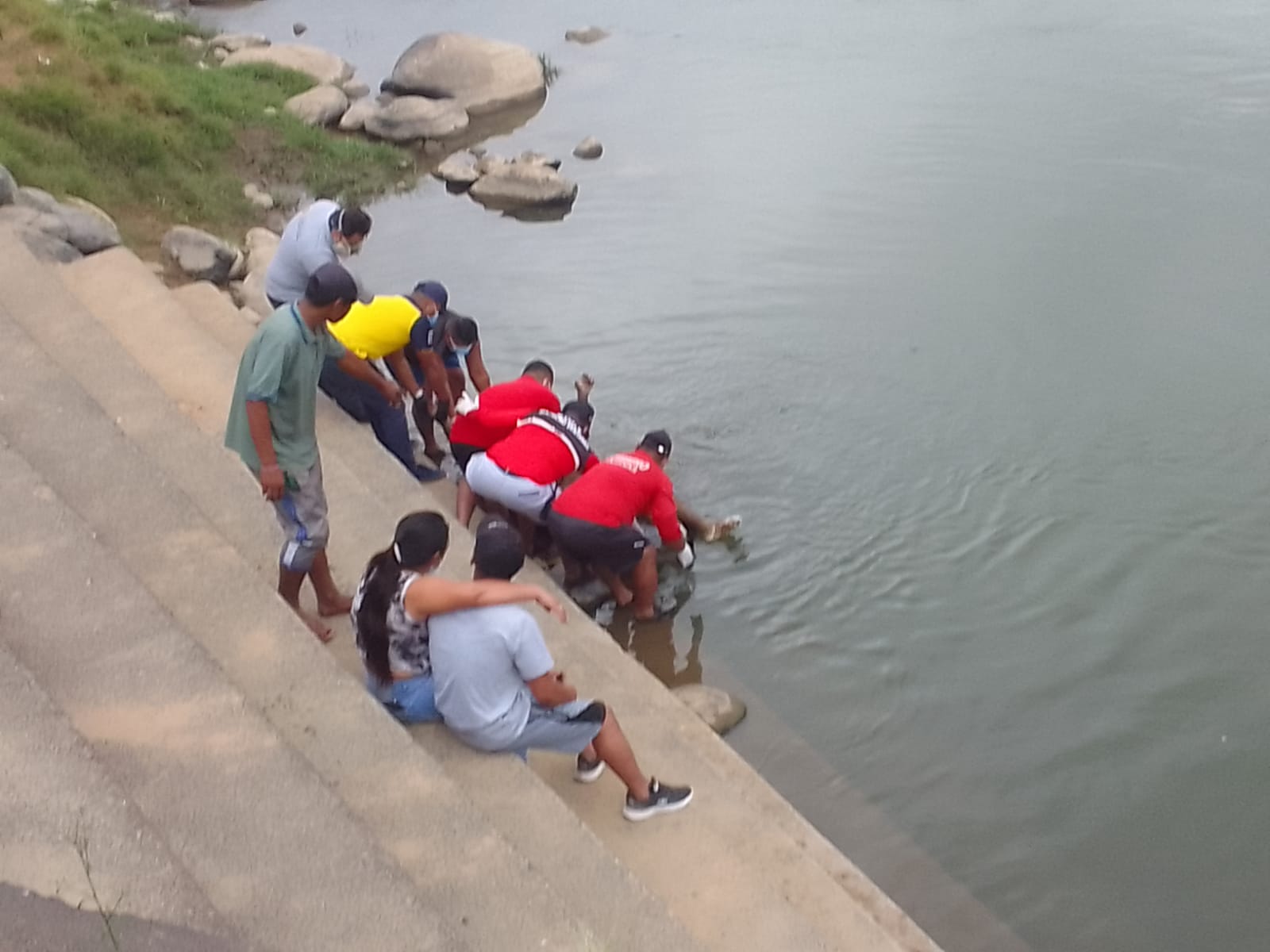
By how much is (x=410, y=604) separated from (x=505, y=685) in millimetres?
493

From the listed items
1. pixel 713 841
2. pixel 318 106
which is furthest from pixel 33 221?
pixel 318 106

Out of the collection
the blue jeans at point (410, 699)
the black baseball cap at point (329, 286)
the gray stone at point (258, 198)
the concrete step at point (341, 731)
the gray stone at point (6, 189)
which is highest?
the black baseball cap at point (329, 286)

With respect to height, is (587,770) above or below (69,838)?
below

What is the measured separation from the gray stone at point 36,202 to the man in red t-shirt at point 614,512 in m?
5.32

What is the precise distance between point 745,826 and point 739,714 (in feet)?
6.44

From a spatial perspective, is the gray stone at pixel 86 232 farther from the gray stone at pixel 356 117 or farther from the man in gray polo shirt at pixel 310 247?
the gray stone at pixel 356 117

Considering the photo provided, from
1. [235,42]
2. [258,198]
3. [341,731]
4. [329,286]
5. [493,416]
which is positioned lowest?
[235,42]

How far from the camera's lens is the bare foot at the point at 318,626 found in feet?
18.6

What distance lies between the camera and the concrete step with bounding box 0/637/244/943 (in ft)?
10.5

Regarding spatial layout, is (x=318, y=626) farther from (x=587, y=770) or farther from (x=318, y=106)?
(x=318, y=106)

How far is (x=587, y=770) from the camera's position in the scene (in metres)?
5.39

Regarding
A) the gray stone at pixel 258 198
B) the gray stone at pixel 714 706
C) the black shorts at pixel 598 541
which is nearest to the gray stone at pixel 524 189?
the gray stone at pixel 258 198

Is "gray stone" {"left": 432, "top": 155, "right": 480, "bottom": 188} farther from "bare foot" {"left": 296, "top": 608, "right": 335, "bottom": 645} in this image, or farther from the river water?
"bare foot" {"left": 296, "top": 608, "right": 335, "bottom": 645}

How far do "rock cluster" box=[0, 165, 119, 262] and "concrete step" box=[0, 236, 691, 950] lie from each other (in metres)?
3.08
